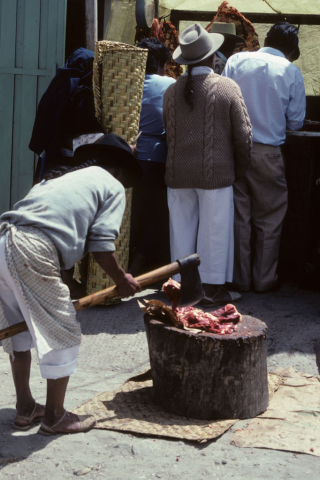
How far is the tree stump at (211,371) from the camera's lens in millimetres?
3537

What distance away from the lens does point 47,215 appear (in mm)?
3125

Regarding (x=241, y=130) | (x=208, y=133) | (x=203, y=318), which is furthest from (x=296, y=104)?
(x=203, y=318)

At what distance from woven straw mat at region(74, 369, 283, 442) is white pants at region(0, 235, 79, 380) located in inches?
19.2

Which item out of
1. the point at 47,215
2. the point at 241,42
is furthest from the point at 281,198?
the point at 47,215

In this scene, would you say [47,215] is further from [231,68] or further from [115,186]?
[231,68]

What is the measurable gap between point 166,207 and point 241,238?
2.66 feet

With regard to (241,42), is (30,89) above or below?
below

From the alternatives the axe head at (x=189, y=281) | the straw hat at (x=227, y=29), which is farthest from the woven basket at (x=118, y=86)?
the straw hat at (x=227, y=29)

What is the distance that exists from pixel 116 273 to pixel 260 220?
2745mm

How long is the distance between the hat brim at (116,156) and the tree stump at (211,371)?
86 cm

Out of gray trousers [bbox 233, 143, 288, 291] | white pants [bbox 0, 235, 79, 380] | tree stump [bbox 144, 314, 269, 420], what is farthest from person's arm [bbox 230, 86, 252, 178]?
white pants [bbox 0, 235, 79, 380]

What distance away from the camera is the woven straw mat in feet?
11.2

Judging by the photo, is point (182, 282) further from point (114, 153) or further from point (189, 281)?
point (114, 153)

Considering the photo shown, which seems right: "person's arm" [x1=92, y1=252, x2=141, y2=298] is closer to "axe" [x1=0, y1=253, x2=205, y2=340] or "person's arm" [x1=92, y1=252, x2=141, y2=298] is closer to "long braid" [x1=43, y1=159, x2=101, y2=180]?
"axe" [x1=0, y1=253, x2=205, y2=340]
